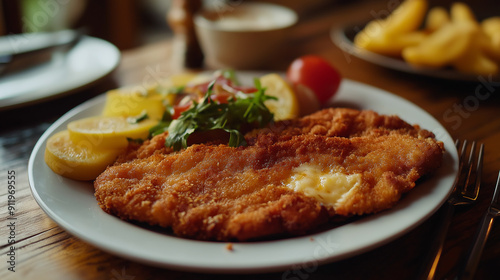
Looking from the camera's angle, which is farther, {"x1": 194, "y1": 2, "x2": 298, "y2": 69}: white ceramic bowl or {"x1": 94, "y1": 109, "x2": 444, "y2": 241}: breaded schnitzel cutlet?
{"x1": 194, "y1": 2, "x2": 298, "y2": 69}: white ceramic bowl

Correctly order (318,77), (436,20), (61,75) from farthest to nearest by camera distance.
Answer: (436,20)
(61,75)
(318,77)

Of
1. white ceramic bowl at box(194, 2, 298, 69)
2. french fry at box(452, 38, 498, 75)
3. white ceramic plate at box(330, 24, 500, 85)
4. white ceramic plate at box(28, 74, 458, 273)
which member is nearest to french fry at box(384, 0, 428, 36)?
white ceramic plate at box(330, 24, 500, 85)

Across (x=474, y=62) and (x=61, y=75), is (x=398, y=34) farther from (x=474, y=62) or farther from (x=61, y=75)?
(x=61, y=75)

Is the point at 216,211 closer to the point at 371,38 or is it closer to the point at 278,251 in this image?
the point at 278,251

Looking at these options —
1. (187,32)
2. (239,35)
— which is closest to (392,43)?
(239,35)

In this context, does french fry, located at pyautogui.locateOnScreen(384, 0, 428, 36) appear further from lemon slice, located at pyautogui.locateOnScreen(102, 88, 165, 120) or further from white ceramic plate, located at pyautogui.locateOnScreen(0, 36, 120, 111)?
white ceramic plate, located at pyautogui.locateOnScreen(0, 36, 120, 111)

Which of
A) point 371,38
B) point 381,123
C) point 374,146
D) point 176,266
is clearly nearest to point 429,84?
point 371,38

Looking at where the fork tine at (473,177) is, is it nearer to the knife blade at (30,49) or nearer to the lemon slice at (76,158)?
the lemon slice at (76,158)

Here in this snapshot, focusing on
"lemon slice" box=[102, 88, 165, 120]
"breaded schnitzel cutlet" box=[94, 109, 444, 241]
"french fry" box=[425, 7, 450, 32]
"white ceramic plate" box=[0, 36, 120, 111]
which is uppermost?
"french fry" box=[425, 7, 450, 32]
